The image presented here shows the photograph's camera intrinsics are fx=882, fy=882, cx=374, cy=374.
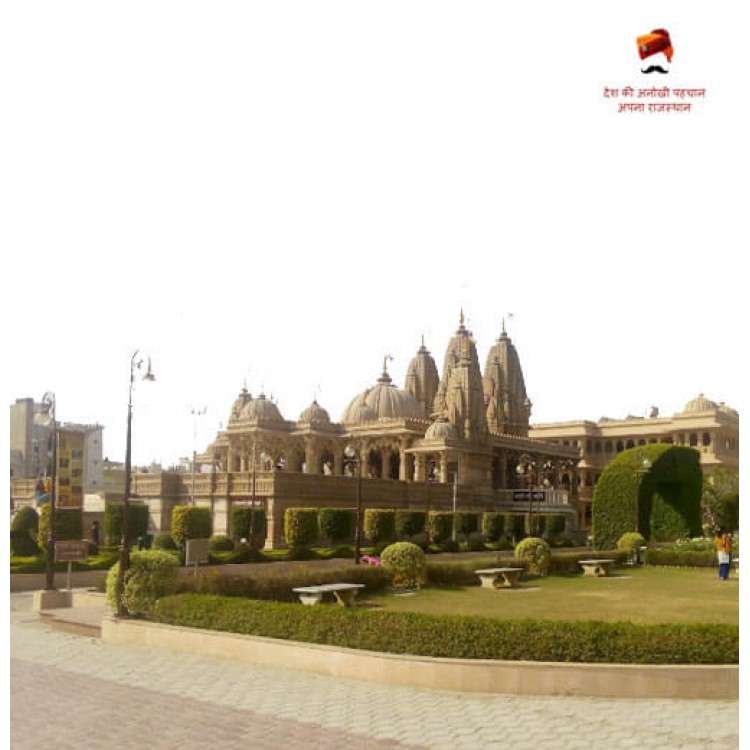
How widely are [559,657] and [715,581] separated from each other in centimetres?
2175

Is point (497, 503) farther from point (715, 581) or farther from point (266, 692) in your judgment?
point (266, 692)

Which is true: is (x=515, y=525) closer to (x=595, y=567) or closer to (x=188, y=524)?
(x=595, y=567)

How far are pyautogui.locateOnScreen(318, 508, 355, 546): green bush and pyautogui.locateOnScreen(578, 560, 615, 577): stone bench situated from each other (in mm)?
17048

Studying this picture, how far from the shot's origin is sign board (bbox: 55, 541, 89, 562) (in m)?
25.3

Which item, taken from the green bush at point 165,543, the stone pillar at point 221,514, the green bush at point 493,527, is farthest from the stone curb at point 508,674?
the green bush at point 493,527

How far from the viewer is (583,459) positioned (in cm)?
11094

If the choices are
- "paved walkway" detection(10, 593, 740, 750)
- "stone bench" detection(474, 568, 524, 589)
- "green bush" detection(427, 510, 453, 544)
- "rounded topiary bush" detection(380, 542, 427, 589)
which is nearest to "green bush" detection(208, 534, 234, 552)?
"green bush" detection(427, 510, 453, 544)

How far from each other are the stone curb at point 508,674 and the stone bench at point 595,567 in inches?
956

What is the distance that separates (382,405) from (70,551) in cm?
6686

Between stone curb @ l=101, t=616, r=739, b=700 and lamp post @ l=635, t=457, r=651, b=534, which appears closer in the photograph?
stone curb @ l=101, t=616, r=739, b=700

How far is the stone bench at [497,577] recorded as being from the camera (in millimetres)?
31125

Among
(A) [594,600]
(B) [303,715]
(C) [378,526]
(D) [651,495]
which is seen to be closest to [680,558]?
(D) [651,495]

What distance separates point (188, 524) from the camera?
45.3m

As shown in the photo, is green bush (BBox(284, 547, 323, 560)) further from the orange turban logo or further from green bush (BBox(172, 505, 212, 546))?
the orange turban logo
